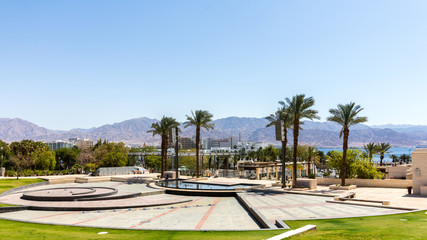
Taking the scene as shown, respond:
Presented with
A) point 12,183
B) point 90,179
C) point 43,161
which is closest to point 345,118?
point 90,179

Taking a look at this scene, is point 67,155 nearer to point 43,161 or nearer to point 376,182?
point 43,161

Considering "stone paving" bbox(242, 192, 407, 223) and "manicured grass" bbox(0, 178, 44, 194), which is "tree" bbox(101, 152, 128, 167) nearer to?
"manicured grass" bbox(0, 178, 44, 194)

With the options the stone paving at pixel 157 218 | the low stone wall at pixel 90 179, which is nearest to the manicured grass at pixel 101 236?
the stone paving at pixel 157 218

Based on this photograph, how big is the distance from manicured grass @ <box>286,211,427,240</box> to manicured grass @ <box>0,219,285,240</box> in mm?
1682

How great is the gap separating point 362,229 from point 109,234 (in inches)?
370

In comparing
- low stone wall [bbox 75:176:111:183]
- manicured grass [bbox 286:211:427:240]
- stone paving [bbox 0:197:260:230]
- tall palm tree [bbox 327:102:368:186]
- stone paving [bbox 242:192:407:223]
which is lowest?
low stone wall [bbox 75:176:111:183]

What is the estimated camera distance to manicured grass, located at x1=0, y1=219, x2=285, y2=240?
1141cm

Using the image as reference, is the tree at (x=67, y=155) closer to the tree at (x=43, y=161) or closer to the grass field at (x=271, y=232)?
the tree at (x=43, y=161)

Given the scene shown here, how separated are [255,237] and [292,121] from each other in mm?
25708

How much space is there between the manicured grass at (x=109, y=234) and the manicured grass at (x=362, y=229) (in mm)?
1682

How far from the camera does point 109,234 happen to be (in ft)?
40.0

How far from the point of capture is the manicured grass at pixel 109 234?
11.4 meters

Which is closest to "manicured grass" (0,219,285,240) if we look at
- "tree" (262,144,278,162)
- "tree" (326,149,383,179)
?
"tree" (326,149,383,179)

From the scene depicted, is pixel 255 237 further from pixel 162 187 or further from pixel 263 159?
pixel 263 159
